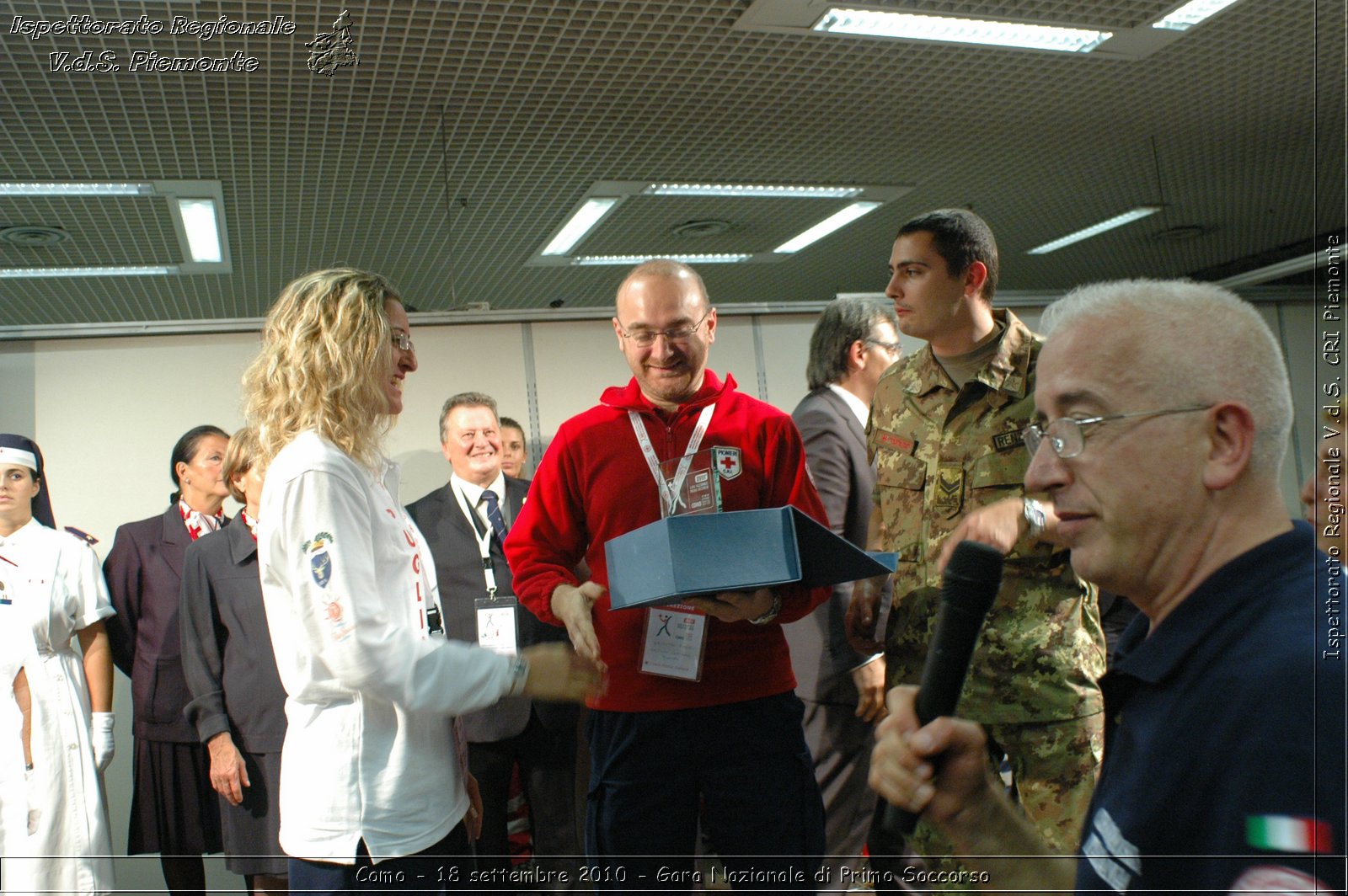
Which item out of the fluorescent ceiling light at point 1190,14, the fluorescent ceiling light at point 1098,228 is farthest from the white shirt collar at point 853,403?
the fluorescent ceiling light at point 1098,228

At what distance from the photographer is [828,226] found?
764 centimetres

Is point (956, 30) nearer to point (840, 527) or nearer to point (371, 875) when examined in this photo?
point (840, 527)

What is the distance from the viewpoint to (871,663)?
8.73ft

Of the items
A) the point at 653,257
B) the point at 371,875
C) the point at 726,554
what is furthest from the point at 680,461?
the point at 653,257

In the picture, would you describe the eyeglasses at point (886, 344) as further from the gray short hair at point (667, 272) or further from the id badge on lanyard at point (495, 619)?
the id badge on lanyard at point (495, 619)

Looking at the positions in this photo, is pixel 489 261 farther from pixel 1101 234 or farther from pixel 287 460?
pixel 287 460

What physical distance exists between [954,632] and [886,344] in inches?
87.9

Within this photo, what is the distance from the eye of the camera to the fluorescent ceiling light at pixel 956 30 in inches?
175

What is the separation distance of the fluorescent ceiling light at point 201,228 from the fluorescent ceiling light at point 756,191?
2.79 m

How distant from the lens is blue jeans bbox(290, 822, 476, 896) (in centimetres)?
147

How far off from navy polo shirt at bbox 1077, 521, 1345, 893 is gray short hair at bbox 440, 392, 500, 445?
2.55m

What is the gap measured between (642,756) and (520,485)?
155 centimetres

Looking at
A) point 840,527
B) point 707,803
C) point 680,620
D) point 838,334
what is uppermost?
point 838,334

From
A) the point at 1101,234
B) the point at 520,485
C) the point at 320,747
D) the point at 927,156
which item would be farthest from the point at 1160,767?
the point at 1101,234
